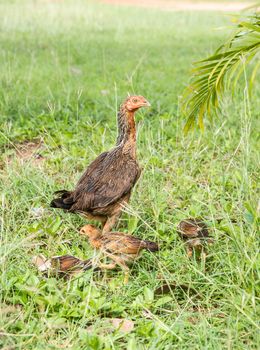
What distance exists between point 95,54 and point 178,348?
6627mm

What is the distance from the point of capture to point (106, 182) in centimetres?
402

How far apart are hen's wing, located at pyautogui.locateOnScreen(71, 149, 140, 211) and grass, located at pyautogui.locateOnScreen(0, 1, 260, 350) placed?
0.17 meters

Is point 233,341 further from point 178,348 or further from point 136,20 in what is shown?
point 136,20

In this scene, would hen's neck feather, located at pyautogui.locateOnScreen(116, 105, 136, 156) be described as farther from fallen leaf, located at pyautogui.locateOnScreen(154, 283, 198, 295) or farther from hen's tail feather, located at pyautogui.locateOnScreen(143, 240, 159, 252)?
fallen leaf, located at pyautogui.locateOnScreen(154, 283, 198, 295)

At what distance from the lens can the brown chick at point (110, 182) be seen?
394 centimetres

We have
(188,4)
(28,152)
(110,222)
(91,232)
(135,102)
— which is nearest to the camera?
(91,232)

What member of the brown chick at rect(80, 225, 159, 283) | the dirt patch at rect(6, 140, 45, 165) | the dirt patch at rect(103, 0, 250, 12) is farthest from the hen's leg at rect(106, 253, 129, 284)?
the dirt patch at rect(103, 0, 250, 12)

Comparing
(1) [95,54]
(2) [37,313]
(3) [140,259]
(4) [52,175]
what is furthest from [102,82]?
(2) [37,313]

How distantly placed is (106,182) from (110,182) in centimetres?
2

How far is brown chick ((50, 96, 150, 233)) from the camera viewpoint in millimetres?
3941

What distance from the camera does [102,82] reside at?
24.0 ft

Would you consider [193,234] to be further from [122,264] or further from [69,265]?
[69,265]

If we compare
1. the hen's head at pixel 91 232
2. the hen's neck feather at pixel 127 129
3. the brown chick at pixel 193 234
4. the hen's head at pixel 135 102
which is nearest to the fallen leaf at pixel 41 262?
the hen's head at pixel 91 232

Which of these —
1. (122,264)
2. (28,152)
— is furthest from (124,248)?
(28,152)
